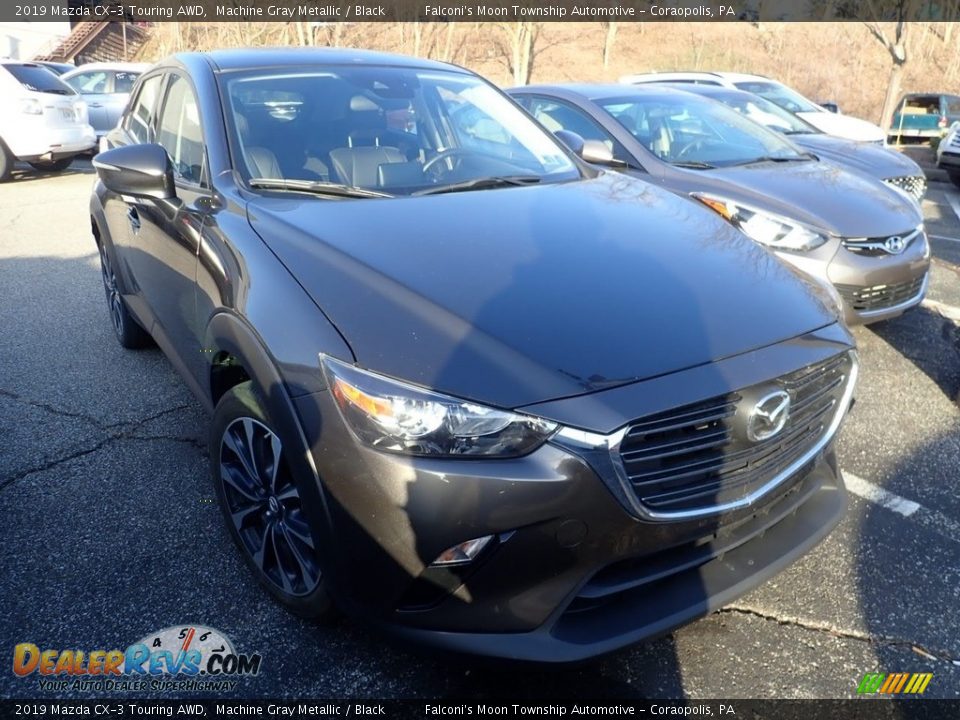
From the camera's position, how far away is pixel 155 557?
2.66 m

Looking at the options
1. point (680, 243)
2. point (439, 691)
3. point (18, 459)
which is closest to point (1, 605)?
point (18, 459)

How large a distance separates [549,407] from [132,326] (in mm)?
3350

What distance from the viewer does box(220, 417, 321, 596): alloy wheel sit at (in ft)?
7.11

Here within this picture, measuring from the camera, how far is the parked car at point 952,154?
1160cm

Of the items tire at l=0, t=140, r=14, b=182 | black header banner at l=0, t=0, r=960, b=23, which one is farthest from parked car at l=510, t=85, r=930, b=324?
black header banner at l=0, t=0, r=960, b=23

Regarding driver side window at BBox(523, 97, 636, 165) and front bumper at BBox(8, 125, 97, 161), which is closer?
driver side window at BBox(523, 97, 636, 165)

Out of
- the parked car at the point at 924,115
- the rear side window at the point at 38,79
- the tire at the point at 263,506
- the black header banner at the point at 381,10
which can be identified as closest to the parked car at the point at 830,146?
the tire at the point at 263,506

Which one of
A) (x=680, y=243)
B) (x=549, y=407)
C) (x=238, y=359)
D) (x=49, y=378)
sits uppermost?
(x=680, y=243)

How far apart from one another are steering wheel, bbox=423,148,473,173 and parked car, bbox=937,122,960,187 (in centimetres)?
1134

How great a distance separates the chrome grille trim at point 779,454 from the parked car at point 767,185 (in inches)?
81.5

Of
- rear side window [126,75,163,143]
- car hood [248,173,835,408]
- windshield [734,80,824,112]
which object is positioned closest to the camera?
car hood [248,173,835,408]

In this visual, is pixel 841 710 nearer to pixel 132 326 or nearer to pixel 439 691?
pixel 439 691

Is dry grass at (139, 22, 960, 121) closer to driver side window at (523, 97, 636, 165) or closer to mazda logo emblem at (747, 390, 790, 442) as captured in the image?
driver side window at (523, 97, 636, 165)

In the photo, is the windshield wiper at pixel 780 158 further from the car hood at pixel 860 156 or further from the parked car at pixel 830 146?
the car hood at pixel 860 156
